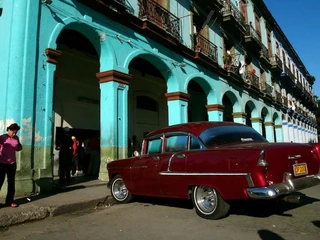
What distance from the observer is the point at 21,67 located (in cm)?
662

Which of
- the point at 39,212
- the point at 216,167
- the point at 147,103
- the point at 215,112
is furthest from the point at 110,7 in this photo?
the point at 215,112

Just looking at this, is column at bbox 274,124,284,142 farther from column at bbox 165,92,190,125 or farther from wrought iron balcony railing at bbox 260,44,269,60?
Result: column at bbox 165,92,190,125

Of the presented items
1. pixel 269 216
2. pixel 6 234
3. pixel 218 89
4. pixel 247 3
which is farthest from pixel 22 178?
pixel 247 3

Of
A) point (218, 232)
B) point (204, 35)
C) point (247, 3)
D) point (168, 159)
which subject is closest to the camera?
point (218, 232)

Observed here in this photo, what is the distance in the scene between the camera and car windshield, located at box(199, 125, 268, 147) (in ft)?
16.3

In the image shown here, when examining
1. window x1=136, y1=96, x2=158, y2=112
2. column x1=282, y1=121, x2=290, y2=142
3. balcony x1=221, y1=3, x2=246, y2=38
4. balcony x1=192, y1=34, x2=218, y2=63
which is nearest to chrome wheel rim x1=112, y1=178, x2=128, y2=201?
balcony x1=192, y1=34, x2=218, y2=63

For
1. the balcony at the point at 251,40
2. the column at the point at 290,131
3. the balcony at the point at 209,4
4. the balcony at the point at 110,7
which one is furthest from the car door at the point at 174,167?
the column at the point at 290,131

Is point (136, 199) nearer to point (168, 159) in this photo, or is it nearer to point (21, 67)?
point (168, 159)

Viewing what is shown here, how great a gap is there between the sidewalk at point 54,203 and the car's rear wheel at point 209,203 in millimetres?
2294

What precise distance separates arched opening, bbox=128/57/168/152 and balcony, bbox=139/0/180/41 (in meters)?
2.08

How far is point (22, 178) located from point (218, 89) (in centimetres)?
1060

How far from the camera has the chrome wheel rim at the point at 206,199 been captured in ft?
15.1

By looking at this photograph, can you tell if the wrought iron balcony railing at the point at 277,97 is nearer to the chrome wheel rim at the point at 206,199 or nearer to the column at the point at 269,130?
the column at the point at 269,130

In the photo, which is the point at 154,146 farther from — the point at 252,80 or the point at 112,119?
the point at 252,80
